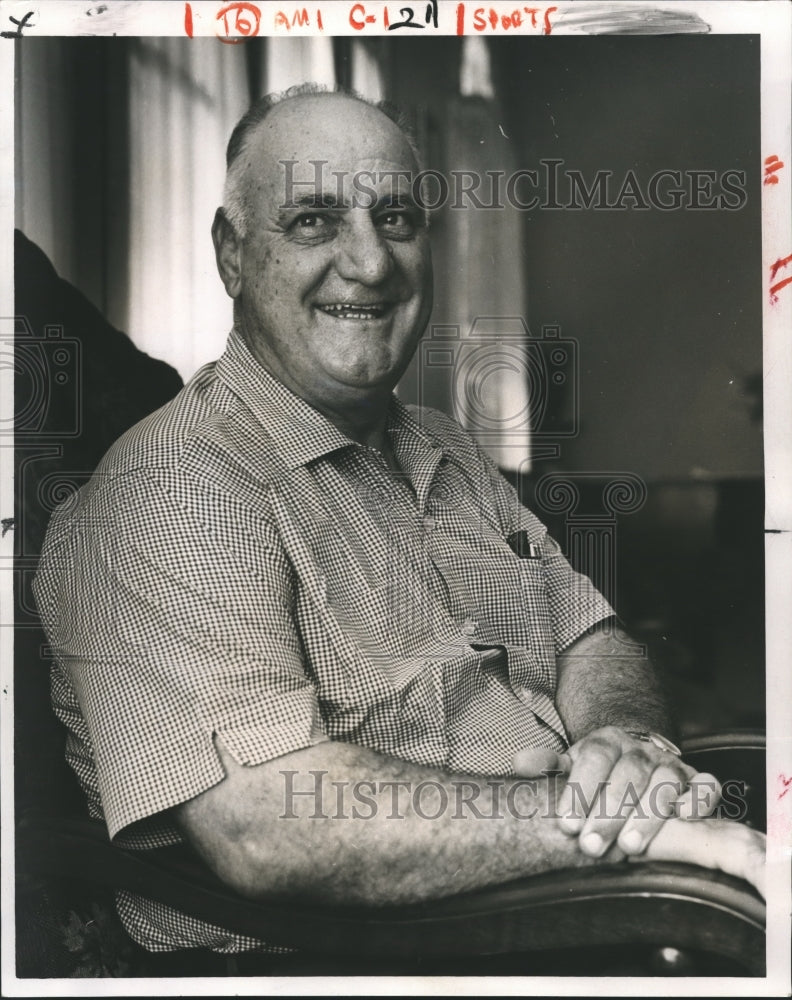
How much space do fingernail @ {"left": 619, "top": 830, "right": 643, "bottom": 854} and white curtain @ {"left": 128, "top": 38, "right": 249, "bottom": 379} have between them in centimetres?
94

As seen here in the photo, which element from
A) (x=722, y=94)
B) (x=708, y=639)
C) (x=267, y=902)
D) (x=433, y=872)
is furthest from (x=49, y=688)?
(x=722, y=94)

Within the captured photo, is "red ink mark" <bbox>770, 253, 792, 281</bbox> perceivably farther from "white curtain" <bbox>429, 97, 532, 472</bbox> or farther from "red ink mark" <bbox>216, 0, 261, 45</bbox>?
"red ink mark" <bbox>216, 0, 261, 45</bbox>

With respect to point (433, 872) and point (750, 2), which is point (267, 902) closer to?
point (433, 872)

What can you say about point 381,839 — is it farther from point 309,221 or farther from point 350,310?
point 309,221

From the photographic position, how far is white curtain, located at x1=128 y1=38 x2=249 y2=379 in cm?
157

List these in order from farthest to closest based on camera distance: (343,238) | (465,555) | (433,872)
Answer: (465,555)
(343,238)
(433,872)

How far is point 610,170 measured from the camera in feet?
5.39

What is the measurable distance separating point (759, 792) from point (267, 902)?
2.61 ft

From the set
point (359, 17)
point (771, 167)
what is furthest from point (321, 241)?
point (771, 167)

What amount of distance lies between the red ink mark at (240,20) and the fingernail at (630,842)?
133 cm

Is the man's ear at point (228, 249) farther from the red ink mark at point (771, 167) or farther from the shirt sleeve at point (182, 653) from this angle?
the red ink mark at point (771, 167)

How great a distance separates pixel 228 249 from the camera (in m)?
1.57

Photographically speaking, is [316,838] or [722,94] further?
[722,94]

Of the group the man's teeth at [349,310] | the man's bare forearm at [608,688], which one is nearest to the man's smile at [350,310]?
the man's teeth at [349,310]
